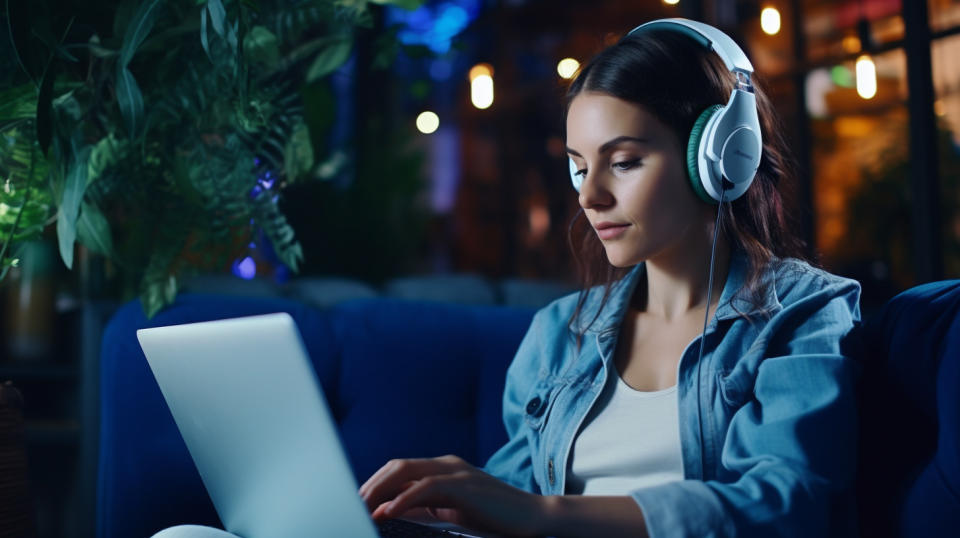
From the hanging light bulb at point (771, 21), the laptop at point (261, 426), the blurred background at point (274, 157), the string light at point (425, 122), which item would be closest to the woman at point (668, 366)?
the laptop at point (261, 426)

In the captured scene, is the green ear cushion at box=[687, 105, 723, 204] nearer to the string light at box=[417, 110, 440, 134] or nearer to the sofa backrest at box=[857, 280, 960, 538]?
the sofa backrest at box=[857, 280, 960, 538]

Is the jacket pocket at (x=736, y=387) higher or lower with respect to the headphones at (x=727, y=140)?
lower

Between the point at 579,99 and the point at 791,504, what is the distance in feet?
1.97

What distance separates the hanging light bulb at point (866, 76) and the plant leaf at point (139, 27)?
3.06 m

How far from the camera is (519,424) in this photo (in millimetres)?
1392

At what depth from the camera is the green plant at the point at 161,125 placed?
1.12m

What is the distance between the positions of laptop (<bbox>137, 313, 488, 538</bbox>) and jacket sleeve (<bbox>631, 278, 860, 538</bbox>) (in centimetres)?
27

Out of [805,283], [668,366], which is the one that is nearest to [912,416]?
[805,283]

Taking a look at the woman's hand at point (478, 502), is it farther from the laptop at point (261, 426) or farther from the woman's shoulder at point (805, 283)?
the woman's shoulder at point (805, 283)

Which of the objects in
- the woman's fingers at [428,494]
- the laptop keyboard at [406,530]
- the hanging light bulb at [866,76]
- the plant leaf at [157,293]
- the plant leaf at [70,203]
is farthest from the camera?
the hanging light bulb at [866,76]

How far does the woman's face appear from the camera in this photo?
3.63 ft

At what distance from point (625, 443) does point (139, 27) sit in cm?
83

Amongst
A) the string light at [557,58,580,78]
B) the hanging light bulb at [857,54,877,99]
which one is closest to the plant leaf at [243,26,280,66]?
the string light at [557,58,580,78]

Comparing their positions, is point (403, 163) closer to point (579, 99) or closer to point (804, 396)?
point (579, 99)
